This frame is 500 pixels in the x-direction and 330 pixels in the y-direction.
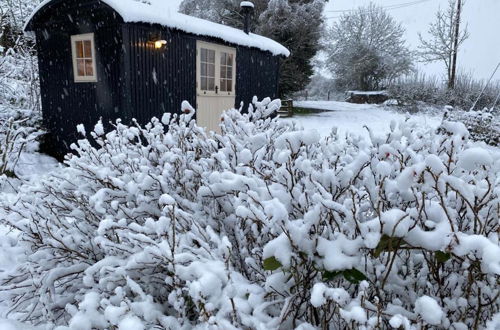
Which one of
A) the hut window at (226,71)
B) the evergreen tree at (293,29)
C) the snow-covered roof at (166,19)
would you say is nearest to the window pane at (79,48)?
the snow-covered roof at (166,19)

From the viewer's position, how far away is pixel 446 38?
23219 millimetres

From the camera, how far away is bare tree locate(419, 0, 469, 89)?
22250 mm

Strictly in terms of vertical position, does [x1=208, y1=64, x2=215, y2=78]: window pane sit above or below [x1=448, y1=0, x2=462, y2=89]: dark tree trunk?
below

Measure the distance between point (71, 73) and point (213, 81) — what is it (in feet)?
10.5

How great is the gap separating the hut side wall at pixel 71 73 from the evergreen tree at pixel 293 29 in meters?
10.5

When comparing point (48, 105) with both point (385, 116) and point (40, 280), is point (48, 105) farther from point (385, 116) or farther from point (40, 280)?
point (385, 116)

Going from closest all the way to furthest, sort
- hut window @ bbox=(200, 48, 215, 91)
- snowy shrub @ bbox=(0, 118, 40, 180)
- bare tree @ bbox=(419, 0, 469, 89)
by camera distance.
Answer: snowy shrub @ bbox=(0, 118, 40, 180), hut window @ bbox=(200, 48, 215, 91), bare tree @ bbox=(419, 0, 469, 89)

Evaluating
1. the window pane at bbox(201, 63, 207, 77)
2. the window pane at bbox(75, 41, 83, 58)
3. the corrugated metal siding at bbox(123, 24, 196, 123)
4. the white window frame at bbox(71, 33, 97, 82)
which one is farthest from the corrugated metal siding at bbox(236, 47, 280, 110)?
the window pane at bbox(75, 41, 83, 58)

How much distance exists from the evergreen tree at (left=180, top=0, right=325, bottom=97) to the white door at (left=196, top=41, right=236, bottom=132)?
7.98m

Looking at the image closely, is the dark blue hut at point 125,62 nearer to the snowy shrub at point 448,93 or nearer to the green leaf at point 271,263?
the green leaf at point 271,263

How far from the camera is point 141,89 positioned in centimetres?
712

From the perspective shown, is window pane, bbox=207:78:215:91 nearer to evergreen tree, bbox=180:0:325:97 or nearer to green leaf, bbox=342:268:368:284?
green leaf, bbox=342:268:368:284

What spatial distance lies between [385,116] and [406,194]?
15.6 m

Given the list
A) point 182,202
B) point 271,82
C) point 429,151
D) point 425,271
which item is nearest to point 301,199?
point 425,271
